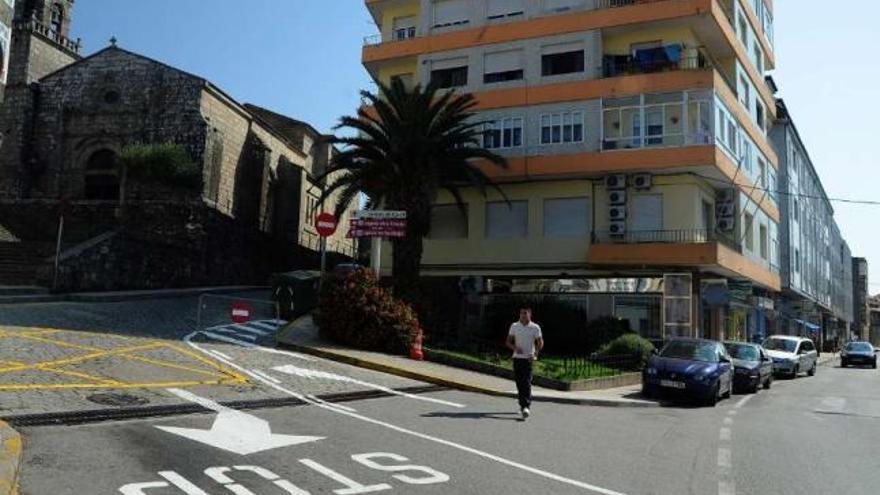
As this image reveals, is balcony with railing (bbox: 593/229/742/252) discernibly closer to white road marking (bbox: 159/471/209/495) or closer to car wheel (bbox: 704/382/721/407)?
car wheel (bbox: 704/382/721/407)

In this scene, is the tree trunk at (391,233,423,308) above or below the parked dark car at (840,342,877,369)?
above

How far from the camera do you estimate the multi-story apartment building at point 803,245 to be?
154 feet

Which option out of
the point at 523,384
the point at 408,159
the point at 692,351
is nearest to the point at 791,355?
the point at 692,351

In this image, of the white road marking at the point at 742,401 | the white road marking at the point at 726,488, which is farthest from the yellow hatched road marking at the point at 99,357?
the white road marking at the point at 742,401

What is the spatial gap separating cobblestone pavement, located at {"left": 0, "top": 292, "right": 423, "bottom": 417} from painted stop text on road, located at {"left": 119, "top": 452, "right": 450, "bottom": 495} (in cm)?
340

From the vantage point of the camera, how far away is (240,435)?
849cm

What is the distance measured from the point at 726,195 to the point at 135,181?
26.8 meters

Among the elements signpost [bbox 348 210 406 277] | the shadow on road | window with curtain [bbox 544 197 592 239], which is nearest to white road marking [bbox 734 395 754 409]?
the shadow on road

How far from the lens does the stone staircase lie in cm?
2408

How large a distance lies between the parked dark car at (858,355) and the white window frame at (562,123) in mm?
22002

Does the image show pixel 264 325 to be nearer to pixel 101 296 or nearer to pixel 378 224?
pixel 378 224

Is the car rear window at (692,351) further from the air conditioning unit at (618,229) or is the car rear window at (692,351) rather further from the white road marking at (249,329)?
the white road marking at (249,329)

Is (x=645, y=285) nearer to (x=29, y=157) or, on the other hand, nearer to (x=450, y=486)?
(x=450, y=486)

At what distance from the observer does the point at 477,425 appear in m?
10.5
